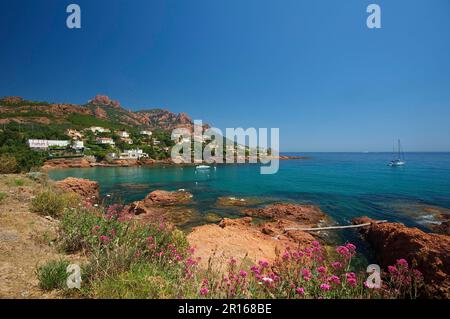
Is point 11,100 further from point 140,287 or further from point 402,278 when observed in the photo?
point 402,278

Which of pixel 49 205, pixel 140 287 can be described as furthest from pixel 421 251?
pixel 49 205

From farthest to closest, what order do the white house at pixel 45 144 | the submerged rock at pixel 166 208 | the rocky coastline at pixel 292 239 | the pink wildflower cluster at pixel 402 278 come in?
the white house at pixel 45 144
the submerged rock at pixel 166 208
the rocky coastline at pixel 292 239
the pink wildflower cluster at pixel 402 278

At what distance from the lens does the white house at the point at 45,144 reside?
198 ft

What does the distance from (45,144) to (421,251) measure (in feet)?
277

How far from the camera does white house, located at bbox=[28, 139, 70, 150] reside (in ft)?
198

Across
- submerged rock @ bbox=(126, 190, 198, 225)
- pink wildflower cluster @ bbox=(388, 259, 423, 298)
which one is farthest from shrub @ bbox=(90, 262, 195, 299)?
submerged rock @ bbox=(126, 190, 198, 225)

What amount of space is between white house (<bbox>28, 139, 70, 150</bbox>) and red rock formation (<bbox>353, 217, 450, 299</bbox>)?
7956 cm

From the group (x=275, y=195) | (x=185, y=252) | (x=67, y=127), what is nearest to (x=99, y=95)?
(x=67, y=127)

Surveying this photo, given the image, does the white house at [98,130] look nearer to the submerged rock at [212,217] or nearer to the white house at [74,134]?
the white house at [74,134]

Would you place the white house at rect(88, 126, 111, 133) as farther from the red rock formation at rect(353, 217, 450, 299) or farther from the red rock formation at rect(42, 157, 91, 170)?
the red rock formation at rect(353, 217, 450, 299)

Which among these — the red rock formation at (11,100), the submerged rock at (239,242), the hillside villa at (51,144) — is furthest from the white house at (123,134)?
the submerged rock at (239,242)

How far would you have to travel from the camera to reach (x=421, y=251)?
23.6ft

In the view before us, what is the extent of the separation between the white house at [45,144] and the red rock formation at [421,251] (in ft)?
261

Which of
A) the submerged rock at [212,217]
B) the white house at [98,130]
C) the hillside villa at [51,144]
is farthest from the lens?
the white house at [98,130]
